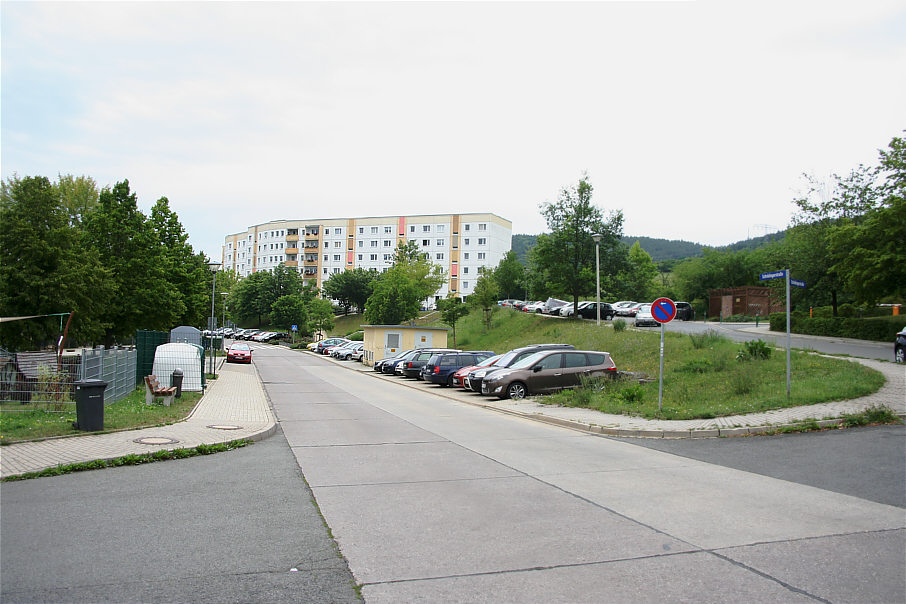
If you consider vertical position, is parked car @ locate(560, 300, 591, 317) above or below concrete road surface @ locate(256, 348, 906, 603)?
above

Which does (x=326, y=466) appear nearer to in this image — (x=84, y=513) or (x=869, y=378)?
(x=84, y=513)

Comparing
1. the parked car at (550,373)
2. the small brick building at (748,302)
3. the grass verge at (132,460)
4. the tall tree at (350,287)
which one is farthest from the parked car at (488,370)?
the tall tree at (350,287)

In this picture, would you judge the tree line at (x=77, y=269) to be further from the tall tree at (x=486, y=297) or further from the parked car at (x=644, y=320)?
the parked car at (x=644, y=320)

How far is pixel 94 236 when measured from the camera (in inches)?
1090

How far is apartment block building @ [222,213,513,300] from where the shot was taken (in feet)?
362

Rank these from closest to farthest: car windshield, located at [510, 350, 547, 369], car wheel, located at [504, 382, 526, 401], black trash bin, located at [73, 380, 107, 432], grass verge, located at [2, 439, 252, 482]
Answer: grass verge, located at [2, 439, 252, 482]
black trash bin, located at [73, 380, 107, 432]
car wheel, located at [504, 382, 526, 401]
car windshield, located at [510, 350, 547, 369]

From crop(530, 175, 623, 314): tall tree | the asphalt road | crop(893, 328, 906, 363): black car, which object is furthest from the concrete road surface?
crop(530, 175, 623, 314): tall tree

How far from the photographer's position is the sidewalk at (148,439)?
875 centimetres

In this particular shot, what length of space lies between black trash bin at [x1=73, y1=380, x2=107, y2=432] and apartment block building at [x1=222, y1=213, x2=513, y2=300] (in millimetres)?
90406

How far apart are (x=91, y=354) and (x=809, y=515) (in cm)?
1422

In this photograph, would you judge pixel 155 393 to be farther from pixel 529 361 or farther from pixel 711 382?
pixel 711 382

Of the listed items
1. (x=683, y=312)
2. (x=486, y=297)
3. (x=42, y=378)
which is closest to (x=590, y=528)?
(x=42, y=378)

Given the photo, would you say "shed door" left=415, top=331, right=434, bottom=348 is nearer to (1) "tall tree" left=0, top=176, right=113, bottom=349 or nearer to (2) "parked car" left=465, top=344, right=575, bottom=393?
(2) "parked car" left=465, top=344, right=575, bottom=393

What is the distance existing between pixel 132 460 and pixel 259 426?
3962 mm
